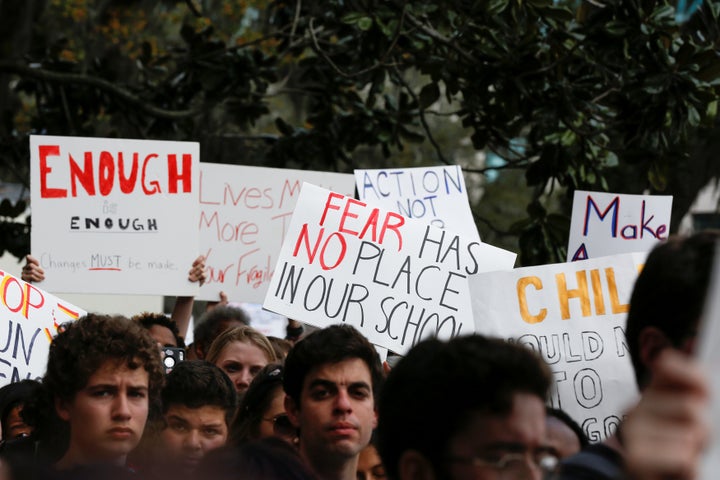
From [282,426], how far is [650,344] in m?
1.96

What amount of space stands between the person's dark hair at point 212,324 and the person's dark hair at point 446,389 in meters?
3.80

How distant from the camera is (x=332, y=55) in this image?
8.45 metres

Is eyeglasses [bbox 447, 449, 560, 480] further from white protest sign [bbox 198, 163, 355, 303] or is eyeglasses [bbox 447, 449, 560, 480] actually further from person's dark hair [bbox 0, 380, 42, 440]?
A: white protest sign [bbox 198, 163, 355, 303]

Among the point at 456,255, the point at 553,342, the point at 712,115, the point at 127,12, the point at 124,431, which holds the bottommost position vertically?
the point at 124,431

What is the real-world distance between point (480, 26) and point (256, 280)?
204 cm

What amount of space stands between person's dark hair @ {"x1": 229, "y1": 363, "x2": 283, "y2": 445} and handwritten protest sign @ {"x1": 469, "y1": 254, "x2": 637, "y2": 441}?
959mm

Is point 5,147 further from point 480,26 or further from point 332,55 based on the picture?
point 480,26

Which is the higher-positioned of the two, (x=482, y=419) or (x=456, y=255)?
(x=456, y=255)

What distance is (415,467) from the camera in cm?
207

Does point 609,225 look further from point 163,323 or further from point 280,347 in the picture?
point 163,323

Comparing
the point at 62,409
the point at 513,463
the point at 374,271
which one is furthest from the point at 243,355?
the point at 513,463

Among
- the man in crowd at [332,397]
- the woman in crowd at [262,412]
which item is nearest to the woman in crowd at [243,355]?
the woman in crowd at [262,412]

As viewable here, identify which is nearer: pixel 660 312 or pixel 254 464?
pixel 660 312

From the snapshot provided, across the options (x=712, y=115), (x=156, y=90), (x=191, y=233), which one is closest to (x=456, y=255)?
(x=191, y=233)
